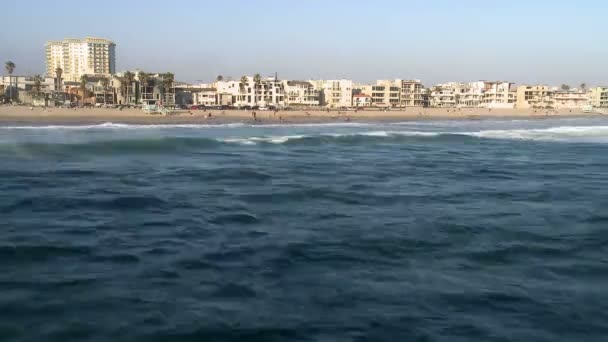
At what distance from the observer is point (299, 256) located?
33.3 ft

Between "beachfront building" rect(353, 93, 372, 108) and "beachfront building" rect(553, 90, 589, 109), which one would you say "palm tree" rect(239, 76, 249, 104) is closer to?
"beachfront building" rect(353, 93, 372, 108)

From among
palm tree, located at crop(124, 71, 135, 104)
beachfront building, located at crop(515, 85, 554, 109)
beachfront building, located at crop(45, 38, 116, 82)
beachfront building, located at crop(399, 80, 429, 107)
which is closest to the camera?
palm tree, located at crop(124, 71, 135, 104)

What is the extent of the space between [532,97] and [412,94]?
103 ft

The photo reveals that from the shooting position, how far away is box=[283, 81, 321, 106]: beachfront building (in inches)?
4505

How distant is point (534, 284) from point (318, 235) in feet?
14.2

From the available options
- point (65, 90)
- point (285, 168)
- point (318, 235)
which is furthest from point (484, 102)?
point (318, 235)

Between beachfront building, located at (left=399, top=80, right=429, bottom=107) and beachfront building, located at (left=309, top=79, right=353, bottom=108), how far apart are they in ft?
39.0

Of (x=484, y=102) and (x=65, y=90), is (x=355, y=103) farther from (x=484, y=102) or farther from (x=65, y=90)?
(x=65, y=90)

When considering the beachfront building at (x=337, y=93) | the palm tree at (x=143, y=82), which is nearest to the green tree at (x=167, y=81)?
the palm tree at (x=143, y=82)

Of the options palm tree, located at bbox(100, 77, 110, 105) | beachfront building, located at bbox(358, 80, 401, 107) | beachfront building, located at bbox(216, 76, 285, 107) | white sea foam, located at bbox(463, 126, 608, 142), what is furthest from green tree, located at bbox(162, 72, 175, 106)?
white sea foam, located at bbox(463, 126, 608, 142)

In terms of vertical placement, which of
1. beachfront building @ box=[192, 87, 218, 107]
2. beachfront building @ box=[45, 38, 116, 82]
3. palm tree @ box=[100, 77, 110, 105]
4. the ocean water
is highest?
beachfront building @ box=[45, 38, 116, 82]

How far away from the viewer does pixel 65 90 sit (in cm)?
10575

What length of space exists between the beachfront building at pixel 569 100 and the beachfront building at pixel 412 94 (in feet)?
116

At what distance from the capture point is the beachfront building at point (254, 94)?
112 metres
